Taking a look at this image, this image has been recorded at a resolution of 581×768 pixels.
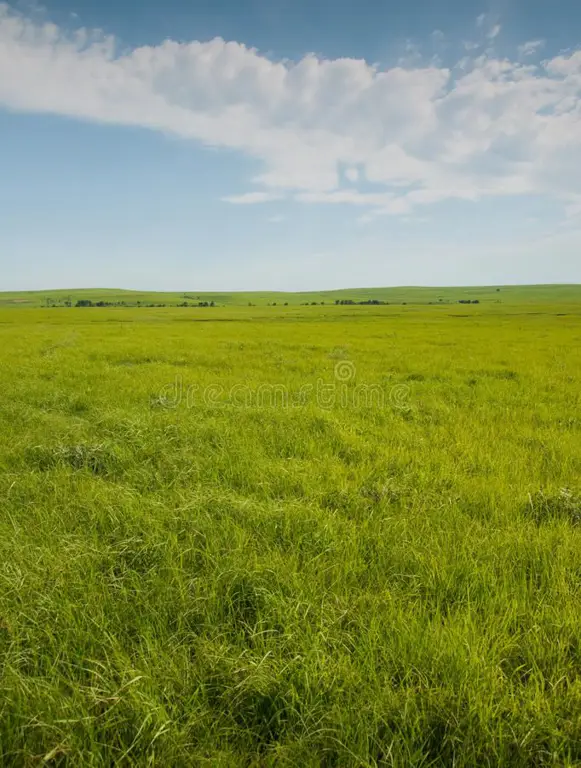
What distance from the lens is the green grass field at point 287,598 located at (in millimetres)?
2180

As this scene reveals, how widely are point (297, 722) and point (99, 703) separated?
110 centimetres

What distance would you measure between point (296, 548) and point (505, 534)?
210 centimetres

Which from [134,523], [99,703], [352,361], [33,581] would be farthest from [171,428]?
[352,361]

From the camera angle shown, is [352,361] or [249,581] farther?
[352,361]

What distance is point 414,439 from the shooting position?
24.4ft

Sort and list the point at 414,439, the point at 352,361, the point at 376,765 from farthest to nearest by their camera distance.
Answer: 1. the point at 352,361
2. the point at 414,439
3. the point at 376,765

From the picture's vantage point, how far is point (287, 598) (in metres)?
3.12

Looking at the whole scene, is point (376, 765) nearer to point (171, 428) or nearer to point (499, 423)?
point (171, 428)

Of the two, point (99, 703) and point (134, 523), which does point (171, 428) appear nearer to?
point (134, 523)

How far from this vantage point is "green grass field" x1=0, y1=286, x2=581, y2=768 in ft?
7.15

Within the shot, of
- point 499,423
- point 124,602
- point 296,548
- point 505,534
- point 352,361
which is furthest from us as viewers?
point 352,361

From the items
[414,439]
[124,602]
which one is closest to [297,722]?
[124,602]

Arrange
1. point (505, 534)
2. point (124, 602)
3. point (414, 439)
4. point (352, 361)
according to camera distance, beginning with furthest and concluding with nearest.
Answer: point (352, 361) → point (414, 439) → point (505, 534) → point (124, 602)

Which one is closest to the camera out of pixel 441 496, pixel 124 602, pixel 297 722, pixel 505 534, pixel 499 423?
pixel 297 722
